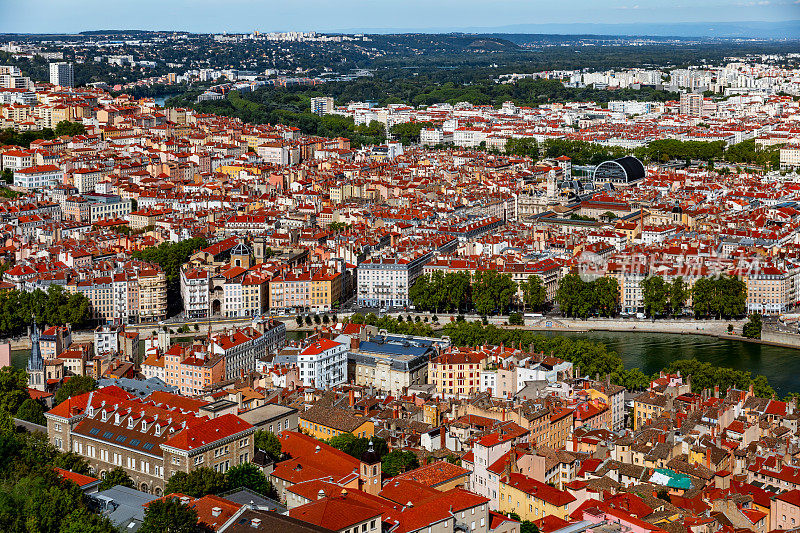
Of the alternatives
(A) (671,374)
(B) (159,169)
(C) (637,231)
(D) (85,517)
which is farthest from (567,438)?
(B) (159,169)

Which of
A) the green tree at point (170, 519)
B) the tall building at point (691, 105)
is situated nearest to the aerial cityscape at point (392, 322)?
the green tree at point (170, 519)

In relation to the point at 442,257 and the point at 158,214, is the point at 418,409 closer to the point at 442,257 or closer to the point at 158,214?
the point at 442,257

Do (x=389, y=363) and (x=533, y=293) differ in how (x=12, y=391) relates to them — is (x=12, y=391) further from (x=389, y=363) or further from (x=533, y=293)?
(x=533, y=293)

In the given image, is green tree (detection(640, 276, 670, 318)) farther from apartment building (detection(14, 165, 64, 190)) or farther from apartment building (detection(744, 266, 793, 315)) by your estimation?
apartment building (detection(14, 165, 64, 190))

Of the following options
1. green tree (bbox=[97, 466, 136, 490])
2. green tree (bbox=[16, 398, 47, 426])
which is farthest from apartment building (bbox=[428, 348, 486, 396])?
green tree (bbox=[97, 466, 136, 490])

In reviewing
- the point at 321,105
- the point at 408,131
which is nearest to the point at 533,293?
the point at 408,131

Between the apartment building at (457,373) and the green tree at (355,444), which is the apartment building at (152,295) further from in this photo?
the green tree at (355,444)
